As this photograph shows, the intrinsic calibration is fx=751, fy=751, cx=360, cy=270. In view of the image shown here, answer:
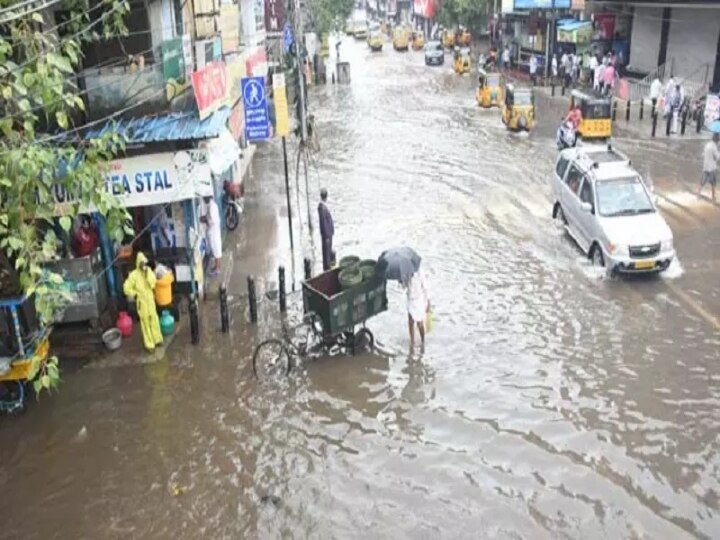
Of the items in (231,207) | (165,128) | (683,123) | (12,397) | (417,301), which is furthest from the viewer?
(683,123)

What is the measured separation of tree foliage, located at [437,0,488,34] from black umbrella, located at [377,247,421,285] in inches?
1877

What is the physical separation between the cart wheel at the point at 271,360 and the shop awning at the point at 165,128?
147 inches

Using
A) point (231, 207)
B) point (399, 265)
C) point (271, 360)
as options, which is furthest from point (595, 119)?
point (271, 360)

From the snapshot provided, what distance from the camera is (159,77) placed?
13.2 metres

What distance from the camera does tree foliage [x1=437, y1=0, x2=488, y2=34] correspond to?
2204 inches

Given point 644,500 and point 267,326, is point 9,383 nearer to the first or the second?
point 267,326

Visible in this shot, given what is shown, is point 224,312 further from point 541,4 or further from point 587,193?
point 541,4

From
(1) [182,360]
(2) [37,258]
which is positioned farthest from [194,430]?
(2) [37,258]

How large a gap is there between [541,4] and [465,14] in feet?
57.3

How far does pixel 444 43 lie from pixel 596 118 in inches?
1675

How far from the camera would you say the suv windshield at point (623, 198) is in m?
15.2

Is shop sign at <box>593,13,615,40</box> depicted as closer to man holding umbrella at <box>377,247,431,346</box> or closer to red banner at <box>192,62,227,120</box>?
red banner at <box>192,62,227,120</box>

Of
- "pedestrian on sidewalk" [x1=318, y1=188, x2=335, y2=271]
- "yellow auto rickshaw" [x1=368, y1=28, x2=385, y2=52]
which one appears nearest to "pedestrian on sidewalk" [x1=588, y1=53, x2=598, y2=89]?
"pedestrian on sidewalk" [x1=318, y1=188, x2=335, y2=271]

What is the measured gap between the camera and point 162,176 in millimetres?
12898
